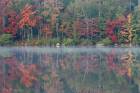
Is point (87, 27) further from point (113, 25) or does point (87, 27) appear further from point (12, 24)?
point (12, 24)

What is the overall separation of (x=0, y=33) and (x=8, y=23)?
5.38 ft

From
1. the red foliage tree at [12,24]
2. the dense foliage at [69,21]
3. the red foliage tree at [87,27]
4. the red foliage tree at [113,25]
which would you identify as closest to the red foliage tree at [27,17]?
the dense foliage at [69,21]

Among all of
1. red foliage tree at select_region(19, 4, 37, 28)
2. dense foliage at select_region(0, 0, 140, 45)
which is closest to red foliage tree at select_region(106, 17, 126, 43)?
dense foliage at select_region(0, 0, 140, 45)

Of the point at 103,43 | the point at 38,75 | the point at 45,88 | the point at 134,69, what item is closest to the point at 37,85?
the point at 45,88

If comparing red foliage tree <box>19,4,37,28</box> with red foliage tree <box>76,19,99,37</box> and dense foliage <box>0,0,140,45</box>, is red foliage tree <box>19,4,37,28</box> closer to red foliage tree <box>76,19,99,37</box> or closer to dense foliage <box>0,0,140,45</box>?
dense foliage <box>0,0,140,45</box>

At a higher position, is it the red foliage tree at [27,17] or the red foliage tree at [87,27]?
the red foliage tree at [27,17]

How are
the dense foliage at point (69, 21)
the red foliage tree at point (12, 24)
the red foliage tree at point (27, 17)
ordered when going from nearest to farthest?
the dense foliage at point (69, 21)
the red foliage tree at point (12, 24)
the red foliage tree at point (27, 17)

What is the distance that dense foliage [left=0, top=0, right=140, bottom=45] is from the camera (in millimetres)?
42406

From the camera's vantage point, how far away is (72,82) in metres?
12.3

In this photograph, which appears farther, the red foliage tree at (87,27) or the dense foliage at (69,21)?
the red foliage tree at (87,27)

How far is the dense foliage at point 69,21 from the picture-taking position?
139 ft

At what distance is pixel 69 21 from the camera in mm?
43469

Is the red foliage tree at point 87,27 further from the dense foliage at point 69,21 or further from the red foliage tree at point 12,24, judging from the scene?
the red foliage tree at point 12,24

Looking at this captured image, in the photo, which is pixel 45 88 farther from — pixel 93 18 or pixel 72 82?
pixel 93 18
